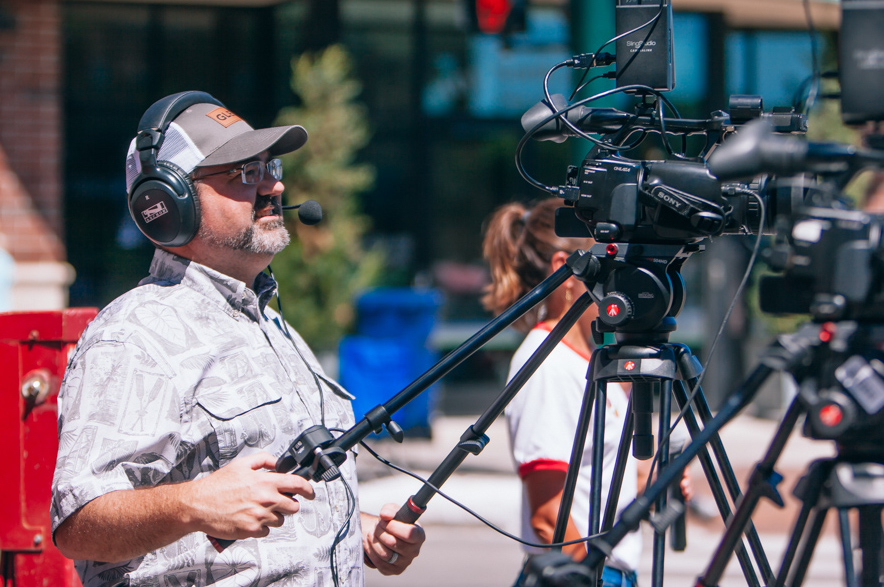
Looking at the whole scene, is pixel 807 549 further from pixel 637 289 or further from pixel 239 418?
pixel 239 418

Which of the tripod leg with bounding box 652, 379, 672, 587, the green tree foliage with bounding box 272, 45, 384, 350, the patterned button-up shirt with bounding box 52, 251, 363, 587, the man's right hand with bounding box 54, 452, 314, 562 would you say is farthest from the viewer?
the green tree foliage with bounding box 272, 45, 384, 350

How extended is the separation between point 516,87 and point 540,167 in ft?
2.79

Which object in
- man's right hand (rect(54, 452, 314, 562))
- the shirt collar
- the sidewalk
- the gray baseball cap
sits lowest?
the sidewalk

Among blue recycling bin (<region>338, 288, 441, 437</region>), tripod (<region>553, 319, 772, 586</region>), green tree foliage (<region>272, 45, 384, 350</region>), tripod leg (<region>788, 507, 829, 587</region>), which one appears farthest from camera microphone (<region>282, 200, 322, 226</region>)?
green tree foliage (<region>272, 45, 384, 350</region>)

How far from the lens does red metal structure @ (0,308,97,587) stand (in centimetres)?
234

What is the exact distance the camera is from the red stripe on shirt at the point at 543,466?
7.67ft

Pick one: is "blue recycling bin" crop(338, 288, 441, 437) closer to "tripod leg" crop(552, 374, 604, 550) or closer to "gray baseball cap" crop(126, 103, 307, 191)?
"gray baseball cap" crop(126, 103, 307, 191)

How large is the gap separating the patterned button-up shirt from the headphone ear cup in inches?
4.2

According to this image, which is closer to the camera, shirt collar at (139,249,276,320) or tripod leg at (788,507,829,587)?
tripod leg at (788,507,829,587)

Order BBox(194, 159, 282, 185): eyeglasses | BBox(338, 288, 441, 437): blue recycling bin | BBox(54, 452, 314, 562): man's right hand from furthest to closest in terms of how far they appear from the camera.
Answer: BBox(338, 288, 441, 437): blue recycling bin
BBox(194, 159, 282, 185): eyeglasses
BBox(54, 452, 314, 562): man's right hand

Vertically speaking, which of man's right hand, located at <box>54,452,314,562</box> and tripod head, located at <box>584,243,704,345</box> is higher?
tripod head, located at <box>584,243,704,345</box>

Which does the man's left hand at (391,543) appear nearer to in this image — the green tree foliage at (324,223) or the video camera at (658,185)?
the video camera at (658,185)

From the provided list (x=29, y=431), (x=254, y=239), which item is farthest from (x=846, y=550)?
(x=29, y=431)

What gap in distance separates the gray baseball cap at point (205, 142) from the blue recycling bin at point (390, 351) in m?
4.50
